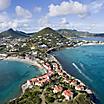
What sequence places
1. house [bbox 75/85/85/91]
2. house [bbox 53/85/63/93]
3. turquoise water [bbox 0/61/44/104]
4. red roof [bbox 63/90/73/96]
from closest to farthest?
red roof [bbox 63/90/73/96] < house [bbox 53/85/63/93] < house [bbox 75/85/85/91] < turquoise water [bbox 0/61/44/104]

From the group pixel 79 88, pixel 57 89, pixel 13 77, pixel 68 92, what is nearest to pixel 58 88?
pixel 57 89

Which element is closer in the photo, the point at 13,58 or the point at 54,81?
the point at 54,81

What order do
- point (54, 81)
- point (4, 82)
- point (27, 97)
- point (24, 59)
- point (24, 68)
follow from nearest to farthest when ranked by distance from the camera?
point (27, 97) < point (54, 81) < point (4, 82) < point (24, 68) < point (24, 59)

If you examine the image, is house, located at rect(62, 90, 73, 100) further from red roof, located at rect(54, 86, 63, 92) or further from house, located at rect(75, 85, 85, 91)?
house, located at rect(75, 85, 85, 91)

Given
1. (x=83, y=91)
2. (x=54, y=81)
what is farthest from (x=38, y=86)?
(x=83, y=91)

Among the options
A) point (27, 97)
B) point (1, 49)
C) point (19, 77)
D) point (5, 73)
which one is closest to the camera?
point (27, 97)

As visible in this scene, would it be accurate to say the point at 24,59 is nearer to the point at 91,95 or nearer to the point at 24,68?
the point at 24,68

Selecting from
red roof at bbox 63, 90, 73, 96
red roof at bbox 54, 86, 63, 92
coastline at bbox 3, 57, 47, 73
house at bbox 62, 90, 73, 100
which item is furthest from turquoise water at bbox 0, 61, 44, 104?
red roof at bbox 63, 90, 73, 96

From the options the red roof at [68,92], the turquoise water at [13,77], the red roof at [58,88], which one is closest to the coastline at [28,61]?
the turquoise water at [13,77]

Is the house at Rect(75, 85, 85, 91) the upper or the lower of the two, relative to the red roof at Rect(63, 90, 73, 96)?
lower
